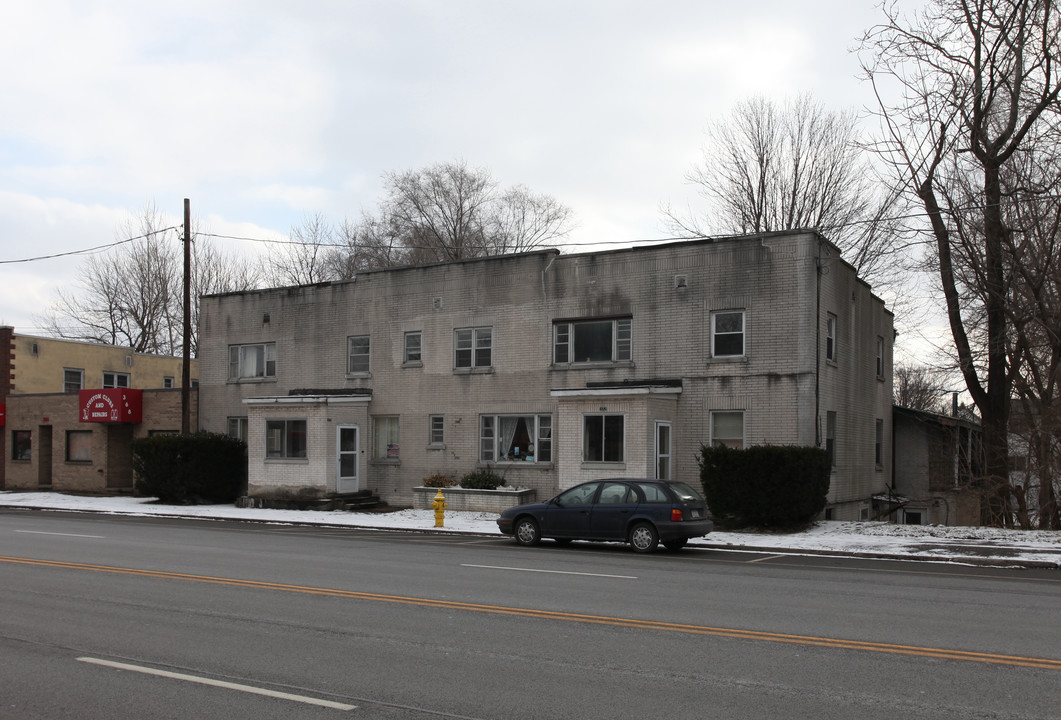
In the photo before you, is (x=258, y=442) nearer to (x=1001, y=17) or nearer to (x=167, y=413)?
(x=167, y=413)

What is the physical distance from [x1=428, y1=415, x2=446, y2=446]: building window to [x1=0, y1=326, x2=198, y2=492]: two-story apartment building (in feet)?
35.4

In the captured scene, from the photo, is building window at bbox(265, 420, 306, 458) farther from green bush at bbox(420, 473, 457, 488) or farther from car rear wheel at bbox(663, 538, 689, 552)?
car rear wheel at bbox(663, 538, 689, 552)

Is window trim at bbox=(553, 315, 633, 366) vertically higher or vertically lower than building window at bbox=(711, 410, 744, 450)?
higher

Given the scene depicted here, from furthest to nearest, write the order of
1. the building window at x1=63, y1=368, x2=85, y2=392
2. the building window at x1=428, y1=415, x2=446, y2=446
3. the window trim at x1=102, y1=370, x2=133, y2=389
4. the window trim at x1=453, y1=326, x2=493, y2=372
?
1. the window trim at x1=102, y1=370, x2=133, y2=389
2. the building window at x1=63, y1=368, x2=85, y2=392
3. the building window at x1=428, y1=415, x2=446, y2=446
4. the window trim at x1=453, y1=326, x2=493, y2=372

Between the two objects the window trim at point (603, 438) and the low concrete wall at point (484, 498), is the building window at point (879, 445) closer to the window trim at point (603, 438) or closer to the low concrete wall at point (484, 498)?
the window trim at point (603, 438)

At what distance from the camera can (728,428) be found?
2352 cm

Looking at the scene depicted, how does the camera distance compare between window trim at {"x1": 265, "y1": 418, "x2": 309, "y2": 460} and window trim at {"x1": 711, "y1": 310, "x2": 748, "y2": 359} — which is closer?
window trim at {"x1": 711, "y1": 310, "x2": 748, "y2": 359}

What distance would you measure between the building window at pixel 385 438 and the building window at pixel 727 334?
10.6 metres

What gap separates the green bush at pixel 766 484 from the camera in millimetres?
20531

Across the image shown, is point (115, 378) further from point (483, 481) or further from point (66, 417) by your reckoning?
point (483, 481)

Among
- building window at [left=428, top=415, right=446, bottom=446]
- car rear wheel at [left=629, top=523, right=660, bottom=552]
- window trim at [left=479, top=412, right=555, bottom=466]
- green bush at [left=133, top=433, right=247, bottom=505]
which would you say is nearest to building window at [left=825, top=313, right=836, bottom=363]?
window trim at [left=479, top=412, right=555, bottom=466]

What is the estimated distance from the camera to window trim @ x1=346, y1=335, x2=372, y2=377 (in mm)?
Answer: 29331

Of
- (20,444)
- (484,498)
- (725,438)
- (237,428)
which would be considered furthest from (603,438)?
(20,444)

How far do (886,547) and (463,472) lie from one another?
1284 centimetres
